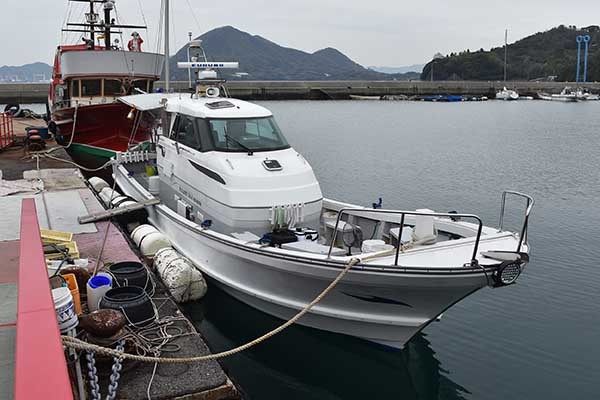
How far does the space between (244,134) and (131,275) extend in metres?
3.65

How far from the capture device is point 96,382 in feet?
16.0

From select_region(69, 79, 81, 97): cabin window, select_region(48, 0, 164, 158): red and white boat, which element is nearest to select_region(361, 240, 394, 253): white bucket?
select_region(48, 0, 164, 158): red and white boat

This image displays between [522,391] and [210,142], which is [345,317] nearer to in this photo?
[522,391]

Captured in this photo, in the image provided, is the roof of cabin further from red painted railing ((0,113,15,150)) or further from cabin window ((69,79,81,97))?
cabin window ((69,79,81,97))

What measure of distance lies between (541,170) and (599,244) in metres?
11.2

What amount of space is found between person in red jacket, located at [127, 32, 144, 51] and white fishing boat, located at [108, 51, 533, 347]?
1108cm

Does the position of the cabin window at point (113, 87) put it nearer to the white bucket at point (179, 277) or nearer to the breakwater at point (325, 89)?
the white bucket at point (179, 277)

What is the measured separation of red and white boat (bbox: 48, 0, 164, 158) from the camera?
19531mm

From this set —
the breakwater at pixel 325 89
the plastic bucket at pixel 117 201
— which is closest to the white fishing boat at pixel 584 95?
the breakwater at pixel 325 89

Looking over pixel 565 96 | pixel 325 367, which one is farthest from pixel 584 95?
pixel 325 367

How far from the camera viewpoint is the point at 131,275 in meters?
7.05

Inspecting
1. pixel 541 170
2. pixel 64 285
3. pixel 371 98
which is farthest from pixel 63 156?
pixel 371 98

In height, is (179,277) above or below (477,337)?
above

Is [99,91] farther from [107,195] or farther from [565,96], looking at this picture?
[565,96]
